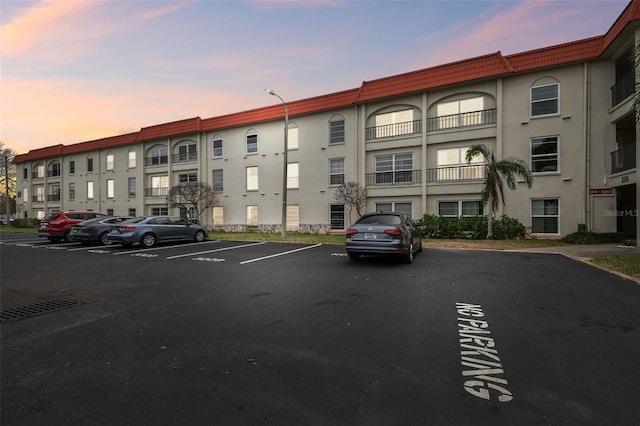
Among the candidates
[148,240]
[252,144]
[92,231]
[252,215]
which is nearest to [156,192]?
[252,215]

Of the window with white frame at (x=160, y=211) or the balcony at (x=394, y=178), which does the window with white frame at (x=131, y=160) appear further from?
the balcony at (x=394, y=178)

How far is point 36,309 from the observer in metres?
5.32

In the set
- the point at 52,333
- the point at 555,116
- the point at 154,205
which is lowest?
the point at 52,333

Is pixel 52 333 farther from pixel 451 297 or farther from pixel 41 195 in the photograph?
pixel 41 195

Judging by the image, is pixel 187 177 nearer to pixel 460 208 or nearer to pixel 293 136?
pixel 293 136

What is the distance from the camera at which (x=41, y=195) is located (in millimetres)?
42281

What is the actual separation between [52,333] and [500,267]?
10110 millimetres

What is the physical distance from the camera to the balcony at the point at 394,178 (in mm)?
21031

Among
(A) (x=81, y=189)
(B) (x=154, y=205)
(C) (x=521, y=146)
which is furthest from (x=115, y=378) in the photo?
(A) (x=81, y=189)

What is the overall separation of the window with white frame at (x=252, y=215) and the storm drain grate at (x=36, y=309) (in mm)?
21010

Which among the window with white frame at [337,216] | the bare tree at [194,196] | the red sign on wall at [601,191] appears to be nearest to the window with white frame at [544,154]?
the red sign on wall at [601,191]

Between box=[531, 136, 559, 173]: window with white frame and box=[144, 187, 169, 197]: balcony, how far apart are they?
1220 inches

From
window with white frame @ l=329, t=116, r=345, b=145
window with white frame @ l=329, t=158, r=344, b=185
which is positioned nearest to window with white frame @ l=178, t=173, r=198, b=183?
window with white frame @ l=329, t=158, r=344, b=185

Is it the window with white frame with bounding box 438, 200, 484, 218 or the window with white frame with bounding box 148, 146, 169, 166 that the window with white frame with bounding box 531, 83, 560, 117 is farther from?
the window with white frame with bounding box 148, 146, 169, 166
